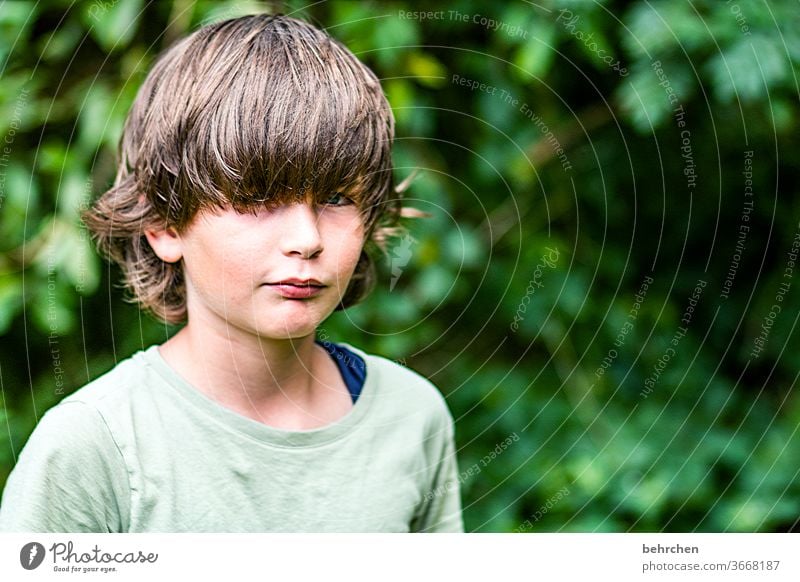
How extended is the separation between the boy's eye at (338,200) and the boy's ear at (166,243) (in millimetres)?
134

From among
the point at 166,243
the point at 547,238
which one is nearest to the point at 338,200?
the point at 166,243

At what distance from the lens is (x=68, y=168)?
1075mm

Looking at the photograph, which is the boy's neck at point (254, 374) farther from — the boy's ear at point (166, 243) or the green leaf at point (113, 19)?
the green leaf at point (113, 19)

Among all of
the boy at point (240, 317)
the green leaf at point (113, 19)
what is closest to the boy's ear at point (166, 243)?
the boy at point (240, 317)

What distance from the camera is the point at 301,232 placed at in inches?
28.5

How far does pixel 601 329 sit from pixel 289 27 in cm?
70

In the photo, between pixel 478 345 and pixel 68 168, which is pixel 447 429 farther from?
pixel 68 168

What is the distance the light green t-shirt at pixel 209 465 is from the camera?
69 centimetres

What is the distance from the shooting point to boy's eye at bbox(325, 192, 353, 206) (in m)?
0.75
